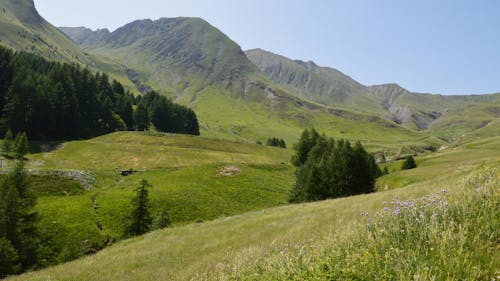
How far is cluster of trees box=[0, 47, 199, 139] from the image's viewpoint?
82438 millimetres

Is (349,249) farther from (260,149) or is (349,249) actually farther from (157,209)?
(260,149)

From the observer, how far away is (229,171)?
64750 millimetres

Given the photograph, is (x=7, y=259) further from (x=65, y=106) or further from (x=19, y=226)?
(x=65, y=106)

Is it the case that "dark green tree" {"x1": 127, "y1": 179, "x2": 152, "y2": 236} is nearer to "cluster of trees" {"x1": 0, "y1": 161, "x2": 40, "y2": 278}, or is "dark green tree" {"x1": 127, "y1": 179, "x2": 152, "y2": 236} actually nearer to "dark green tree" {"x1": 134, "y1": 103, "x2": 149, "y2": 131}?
"cluster of trees" {"x1": 0, "y1": 161, "x2": 40, "y2": 278}

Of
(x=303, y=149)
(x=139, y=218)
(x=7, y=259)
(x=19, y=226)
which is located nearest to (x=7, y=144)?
(x=19, y=226)

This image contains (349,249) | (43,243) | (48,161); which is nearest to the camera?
(349,249)

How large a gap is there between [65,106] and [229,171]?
6292cm

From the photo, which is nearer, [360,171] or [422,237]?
[422,237]

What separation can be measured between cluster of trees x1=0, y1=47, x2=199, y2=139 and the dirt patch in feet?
190

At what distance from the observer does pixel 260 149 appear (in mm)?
103688

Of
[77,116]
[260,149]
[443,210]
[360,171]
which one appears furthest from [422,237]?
[77,116]

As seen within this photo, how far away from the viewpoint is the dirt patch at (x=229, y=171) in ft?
207

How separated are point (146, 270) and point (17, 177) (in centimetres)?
2763

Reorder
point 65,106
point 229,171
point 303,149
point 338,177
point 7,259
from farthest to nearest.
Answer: point 65,106, point 303,149, point 229,171, point 338,177, point 7,259
